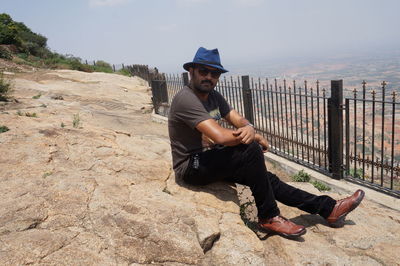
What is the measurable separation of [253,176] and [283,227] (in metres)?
0.59

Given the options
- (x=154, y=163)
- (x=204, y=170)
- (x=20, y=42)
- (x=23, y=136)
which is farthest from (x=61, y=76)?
(x=204, y=170)

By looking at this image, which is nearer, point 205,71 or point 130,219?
point 130,219

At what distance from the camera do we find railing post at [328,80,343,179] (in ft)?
16.8

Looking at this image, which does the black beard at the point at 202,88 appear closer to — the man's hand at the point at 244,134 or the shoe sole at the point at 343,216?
the man's hand at the point at 244,134

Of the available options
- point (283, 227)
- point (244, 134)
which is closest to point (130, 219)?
point (244, 134)

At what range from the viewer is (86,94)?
11703mm

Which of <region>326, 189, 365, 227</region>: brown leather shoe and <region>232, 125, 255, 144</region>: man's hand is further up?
<region>232, 125, 255, 144</region>: man's hand

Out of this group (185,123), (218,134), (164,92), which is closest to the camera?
(218,134)

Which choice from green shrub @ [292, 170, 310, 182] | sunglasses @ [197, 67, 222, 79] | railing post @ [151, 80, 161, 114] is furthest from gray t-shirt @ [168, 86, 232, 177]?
railing post @ [151, 80, 161, 114]

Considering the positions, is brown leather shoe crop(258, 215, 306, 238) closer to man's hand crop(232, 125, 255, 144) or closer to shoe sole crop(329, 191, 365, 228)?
shoe sole crop(329, 191, 365, 228)

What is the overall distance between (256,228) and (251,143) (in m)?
0.98

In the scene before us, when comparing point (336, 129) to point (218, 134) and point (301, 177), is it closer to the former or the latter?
point (301, 177)

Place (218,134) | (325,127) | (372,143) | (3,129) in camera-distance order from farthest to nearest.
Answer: (325,127)
(372,143)
(3,129)
(218,134)

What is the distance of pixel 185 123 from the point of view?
3191mm
